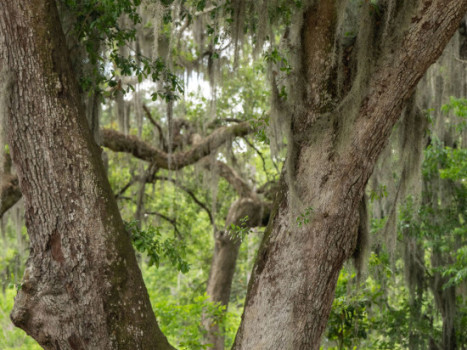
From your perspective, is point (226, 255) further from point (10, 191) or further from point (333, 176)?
point (333, 176)

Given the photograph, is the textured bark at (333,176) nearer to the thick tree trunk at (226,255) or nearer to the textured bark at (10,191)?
the textured bark at (10,191)

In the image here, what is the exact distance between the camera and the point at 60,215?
327 centimetres

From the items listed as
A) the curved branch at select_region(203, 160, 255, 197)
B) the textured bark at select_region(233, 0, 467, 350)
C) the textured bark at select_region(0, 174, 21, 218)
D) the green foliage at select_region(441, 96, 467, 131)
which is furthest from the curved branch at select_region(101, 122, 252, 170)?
the textured bark at select_region(233, 0, 467, 350)

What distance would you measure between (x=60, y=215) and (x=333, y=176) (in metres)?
1.69

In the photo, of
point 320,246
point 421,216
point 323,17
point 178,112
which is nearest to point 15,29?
point 323,17

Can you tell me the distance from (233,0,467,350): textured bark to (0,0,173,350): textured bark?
763 millimetres

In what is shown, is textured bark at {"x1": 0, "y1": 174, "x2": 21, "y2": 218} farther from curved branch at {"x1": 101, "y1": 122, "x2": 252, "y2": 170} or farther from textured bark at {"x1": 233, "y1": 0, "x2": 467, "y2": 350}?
textured bark at {"x1": 233, "y1": 0, "x2": 467, "y2": 350}

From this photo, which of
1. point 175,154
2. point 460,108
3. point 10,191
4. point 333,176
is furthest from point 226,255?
point 333,176

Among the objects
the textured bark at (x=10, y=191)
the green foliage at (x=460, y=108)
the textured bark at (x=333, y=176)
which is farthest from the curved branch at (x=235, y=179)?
the textured bark at (x=333, y=176)

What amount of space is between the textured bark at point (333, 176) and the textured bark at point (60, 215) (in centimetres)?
76

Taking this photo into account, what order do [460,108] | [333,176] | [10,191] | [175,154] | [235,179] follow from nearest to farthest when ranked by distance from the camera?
[333,176]
[10,191]
[460,108]
[175,154]
[235,179]

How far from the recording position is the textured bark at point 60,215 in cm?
321

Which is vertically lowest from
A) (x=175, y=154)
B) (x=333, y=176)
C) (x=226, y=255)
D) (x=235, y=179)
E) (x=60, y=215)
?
(x=226, y=255)

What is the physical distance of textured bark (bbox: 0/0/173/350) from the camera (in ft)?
10.5
